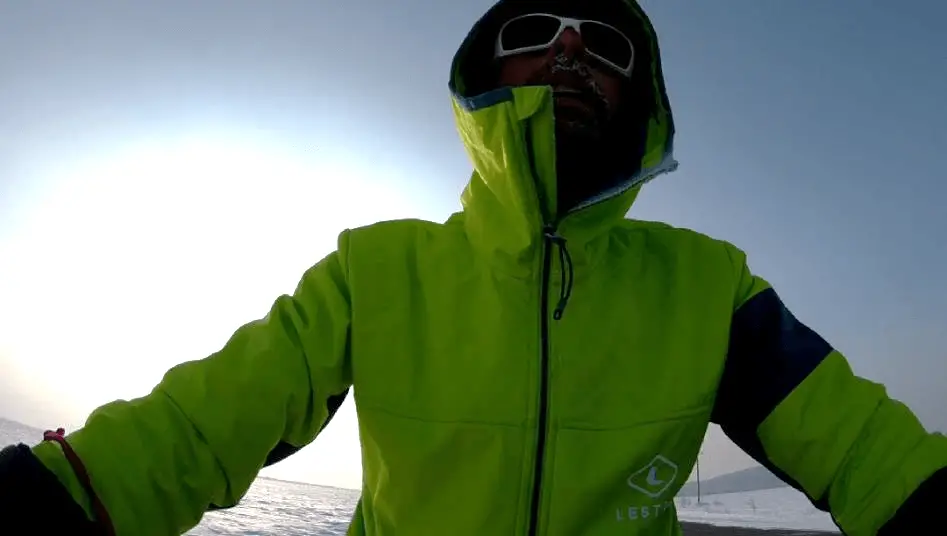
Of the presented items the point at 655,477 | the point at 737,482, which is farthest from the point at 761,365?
the point at 737,482

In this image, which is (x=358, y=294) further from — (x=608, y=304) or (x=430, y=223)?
(x=608, y=304)

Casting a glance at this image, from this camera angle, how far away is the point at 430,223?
167cm

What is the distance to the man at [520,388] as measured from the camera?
1.16 m

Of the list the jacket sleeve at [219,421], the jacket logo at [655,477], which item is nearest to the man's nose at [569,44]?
the jacket sleeve at [219,421]

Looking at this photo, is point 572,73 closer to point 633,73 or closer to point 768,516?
point 633,73

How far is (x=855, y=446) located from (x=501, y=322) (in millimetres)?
846

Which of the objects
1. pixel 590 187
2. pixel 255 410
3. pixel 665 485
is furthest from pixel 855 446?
pixel 255 410

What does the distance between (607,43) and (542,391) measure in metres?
1.23

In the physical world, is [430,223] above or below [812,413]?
above

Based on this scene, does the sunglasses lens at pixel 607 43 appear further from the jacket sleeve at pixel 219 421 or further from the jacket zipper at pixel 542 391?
the jacket sleeve at pixel 219 421

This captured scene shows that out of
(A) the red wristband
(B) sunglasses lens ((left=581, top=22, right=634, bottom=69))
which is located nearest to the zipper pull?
(B) sunglasses lens ((left=581, top=22, right=634, bottom=69))

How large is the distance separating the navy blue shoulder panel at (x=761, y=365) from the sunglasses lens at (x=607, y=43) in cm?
91

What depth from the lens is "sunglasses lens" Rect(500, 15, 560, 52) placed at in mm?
1862

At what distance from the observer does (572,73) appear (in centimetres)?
176
